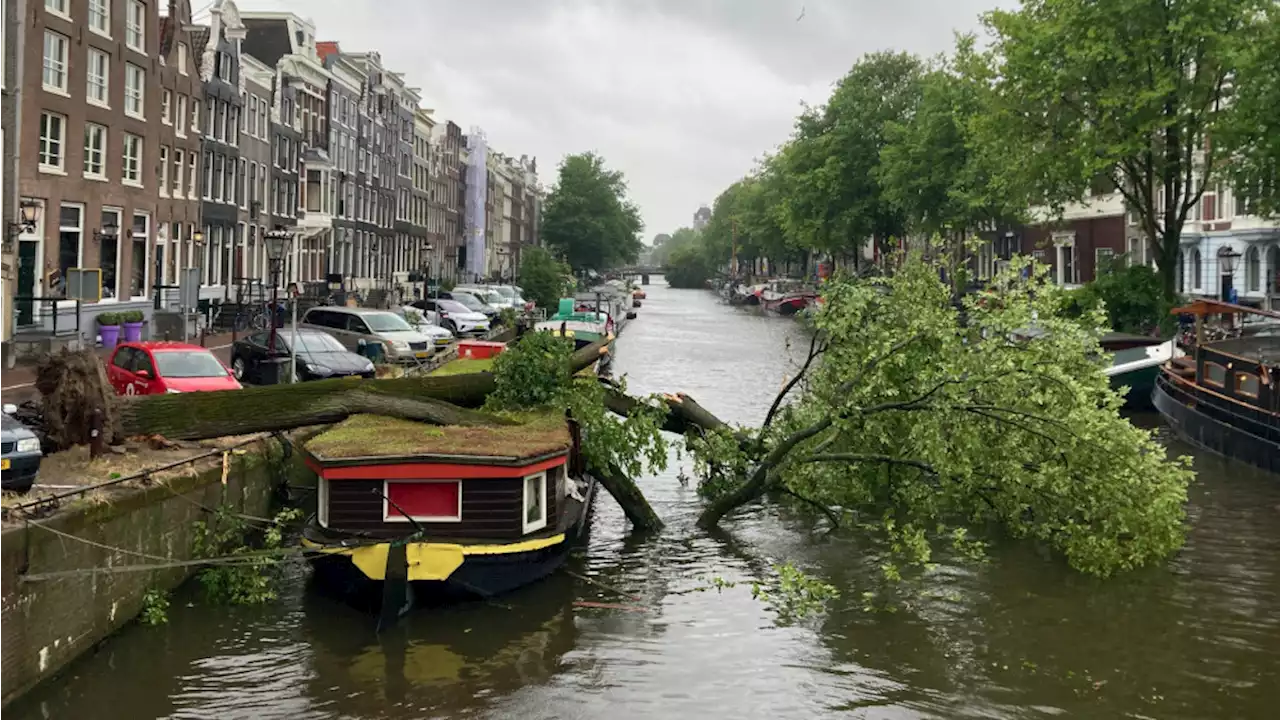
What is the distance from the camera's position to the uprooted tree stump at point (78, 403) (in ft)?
→ 54.3

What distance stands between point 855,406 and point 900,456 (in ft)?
6.38

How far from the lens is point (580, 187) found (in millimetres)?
125062

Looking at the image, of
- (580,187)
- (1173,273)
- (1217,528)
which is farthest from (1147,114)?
(580,187)

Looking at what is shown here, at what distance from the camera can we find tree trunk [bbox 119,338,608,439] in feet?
57.6

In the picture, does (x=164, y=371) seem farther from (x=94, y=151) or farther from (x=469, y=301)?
(x=469, y=301)

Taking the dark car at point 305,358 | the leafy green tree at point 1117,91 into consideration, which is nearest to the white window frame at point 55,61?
the dark car at point 305,358

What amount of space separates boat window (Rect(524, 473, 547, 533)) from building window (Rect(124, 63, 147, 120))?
30.7 m

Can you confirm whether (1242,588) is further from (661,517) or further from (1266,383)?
(1266,383)

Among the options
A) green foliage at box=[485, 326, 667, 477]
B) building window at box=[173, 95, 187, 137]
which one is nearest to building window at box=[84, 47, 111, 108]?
building window at box=[173, 95, 187, 137]

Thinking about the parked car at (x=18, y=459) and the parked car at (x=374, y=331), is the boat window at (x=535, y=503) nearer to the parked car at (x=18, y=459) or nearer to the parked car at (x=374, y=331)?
the parked car at (x=18, y=459)

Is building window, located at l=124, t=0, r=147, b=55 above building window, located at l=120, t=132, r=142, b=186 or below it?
above

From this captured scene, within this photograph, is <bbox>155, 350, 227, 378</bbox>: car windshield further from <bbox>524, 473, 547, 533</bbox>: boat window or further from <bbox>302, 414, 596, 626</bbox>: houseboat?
<bbox>524, 473, 547, 533</bbox>: boat window

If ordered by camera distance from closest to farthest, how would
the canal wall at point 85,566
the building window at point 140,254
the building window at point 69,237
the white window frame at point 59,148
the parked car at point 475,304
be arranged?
the canal wall at point 85,566 < the white window frame at point 59,148 < the building window at point 69,237 < the building window at point 140,254 < the parked car at point 475,304

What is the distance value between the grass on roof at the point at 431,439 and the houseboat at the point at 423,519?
0.03 metres
